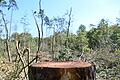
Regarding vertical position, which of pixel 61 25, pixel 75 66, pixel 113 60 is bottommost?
pixel 113 60

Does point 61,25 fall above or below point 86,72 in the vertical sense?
above

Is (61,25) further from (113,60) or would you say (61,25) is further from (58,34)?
(113,60)

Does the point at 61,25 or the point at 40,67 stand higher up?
the point at 61,25

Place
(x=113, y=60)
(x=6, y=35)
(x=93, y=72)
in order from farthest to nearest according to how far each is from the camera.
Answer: (x=6, y=35), (x=113, y=60), (x=93, y=72)

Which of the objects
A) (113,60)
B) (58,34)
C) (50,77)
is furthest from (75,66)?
(58,34)

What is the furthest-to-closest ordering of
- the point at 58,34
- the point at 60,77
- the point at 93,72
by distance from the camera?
the point at 58,34, the point at 93,72, the point at 60,77

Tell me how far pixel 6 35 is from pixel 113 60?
881cm

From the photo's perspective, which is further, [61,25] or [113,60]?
[61,25]

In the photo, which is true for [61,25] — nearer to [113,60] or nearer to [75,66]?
[113,60]

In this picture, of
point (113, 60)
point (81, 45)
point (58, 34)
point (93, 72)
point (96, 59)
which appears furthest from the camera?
point (58, 34)

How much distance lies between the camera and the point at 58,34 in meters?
22.4

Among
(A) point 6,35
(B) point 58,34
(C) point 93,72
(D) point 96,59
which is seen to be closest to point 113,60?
(D) point 96,59

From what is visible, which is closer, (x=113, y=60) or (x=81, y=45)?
(x=113, y=60)

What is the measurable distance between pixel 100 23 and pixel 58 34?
3.52 meters
